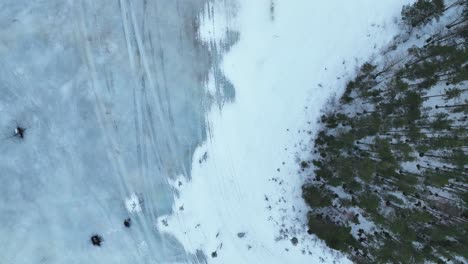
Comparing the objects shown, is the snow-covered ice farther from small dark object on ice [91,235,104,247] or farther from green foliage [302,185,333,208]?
green foliage [302,185,333,208]

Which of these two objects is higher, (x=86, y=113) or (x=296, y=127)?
(x=86, y=113)

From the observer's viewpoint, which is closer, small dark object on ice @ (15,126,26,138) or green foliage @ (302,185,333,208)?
small dark object on ice @ (15,126,26,138)

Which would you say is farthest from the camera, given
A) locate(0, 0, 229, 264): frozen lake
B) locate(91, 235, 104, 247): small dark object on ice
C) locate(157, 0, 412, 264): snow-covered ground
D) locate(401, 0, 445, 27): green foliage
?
locate(401, 0, 445, 27): green foliage

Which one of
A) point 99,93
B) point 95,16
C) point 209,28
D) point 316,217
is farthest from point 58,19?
point 316,217

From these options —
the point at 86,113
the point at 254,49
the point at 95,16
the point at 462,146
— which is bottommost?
the point at 462,146

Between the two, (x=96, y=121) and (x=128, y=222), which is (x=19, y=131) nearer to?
(x=96, y=121)

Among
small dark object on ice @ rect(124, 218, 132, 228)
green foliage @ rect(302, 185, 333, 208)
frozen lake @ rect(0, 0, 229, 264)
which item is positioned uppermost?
frozen lake @ rect(0, 0, 229, 264)

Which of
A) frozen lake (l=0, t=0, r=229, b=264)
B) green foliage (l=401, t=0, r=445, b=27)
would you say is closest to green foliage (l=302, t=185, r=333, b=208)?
frozen lake (l=0, t=0, r=229, b=264)

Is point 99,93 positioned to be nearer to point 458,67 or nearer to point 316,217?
point 316,217
